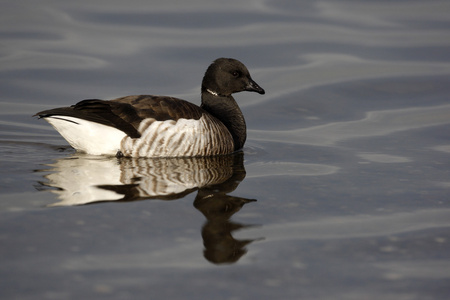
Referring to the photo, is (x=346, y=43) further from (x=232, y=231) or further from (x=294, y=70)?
(x=232, y=231)

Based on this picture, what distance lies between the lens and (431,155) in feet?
35.7

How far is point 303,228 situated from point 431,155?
415cm

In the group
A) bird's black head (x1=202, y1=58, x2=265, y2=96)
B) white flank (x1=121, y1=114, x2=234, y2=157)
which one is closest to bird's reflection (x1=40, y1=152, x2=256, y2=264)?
white flank (x1=121, y1=114, x2=234, y2=157)

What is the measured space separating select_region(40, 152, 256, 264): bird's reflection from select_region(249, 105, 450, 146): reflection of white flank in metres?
1.77

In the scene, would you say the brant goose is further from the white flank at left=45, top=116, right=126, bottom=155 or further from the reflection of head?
the reflection of head

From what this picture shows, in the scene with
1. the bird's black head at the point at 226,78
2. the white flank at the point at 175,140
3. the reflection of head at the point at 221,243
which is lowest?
the reflection of head at the point at 221,243

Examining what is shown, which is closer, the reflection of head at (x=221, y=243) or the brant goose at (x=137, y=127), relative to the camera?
the reflection of head at (x=221, y=243)

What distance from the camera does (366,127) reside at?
12.7 meters

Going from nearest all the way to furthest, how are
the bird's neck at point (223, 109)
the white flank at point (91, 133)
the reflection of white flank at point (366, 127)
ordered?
the white flank at point (91, 133)
the bird's neck at point (223, 109)
the reflection of white flank at point (366, 127)

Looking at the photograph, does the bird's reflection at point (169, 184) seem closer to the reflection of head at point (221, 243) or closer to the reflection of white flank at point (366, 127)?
Answer: the reflection of head at point (221, 243)

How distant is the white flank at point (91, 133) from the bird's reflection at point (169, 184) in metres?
0.20

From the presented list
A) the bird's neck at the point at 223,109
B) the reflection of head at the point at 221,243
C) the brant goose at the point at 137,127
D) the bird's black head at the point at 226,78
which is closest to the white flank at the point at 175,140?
the brant goose at the point at 137,127

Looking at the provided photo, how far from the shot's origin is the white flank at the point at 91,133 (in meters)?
10.2

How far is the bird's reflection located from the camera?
23.4ft
